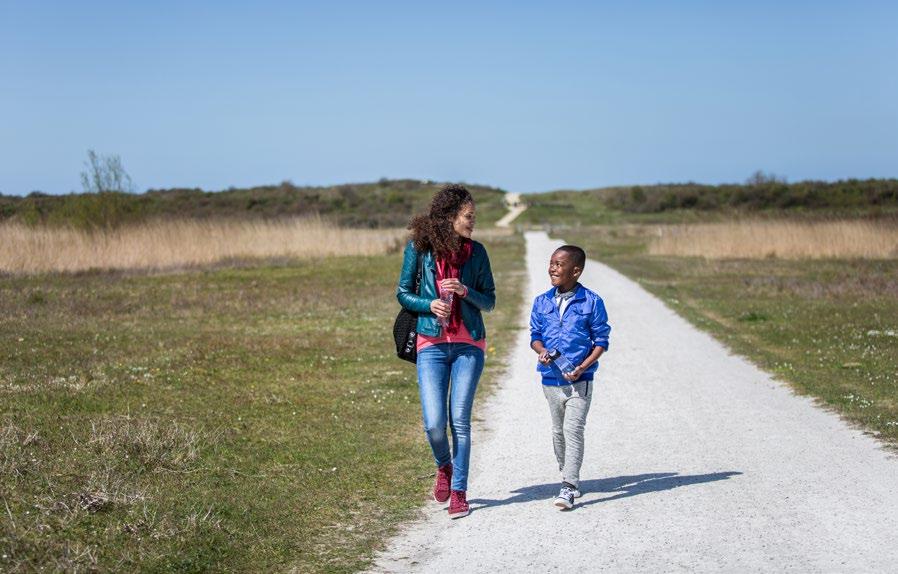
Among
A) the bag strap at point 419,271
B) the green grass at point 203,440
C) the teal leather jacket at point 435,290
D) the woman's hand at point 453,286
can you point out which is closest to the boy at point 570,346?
the teal leather jacket at point 435,290

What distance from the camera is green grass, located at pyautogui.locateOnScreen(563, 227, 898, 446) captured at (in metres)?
12.7

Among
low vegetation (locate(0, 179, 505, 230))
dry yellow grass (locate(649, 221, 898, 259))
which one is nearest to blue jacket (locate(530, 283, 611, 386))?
dry yellow grass (locate(649, 221, 898, 259))

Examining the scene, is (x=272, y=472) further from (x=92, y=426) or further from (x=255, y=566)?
(x=255, y=566)

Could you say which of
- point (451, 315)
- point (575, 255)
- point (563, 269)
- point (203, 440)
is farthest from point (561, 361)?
point (203, 440)

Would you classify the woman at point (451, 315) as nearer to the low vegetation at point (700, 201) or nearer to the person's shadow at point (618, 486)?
the person's shadow at point (618, 486)

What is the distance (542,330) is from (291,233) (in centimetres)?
3360

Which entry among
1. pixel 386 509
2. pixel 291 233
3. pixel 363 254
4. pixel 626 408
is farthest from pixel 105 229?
pixel 386 509

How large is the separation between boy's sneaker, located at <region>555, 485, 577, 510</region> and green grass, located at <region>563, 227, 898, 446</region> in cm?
372

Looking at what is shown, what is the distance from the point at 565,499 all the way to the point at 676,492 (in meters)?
1.02

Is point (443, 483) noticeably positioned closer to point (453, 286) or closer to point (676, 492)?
point (453, 286)

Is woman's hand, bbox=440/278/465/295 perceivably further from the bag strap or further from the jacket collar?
the jacket collar

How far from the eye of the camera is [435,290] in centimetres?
731

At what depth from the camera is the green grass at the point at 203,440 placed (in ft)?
21.8

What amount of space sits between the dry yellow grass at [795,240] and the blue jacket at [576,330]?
3264 cm
